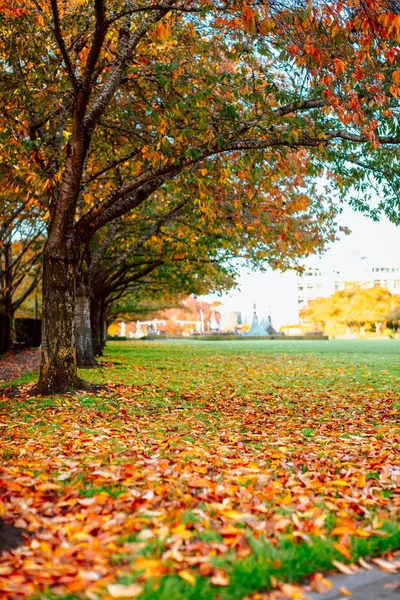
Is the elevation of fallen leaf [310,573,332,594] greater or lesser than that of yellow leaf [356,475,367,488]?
lesser

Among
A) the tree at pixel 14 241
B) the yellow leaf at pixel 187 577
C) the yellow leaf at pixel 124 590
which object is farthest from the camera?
the tree at pixel 14 241

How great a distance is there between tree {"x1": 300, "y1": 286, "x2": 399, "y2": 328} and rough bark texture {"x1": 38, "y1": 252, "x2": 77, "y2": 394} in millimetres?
65326

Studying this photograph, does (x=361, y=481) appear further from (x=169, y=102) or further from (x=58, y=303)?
(x=169, y=102)

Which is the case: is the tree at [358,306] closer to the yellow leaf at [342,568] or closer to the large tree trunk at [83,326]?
the large tree trunk at [83,326]

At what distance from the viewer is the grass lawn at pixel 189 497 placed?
3205 millimetres

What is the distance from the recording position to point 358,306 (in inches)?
2874

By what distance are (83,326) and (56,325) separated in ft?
22.8

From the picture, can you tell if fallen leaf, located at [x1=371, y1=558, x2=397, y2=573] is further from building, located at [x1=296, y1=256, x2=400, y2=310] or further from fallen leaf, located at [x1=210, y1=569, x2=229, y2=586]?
building, located at [x1=296, y1=256, x2=400, y2=310]

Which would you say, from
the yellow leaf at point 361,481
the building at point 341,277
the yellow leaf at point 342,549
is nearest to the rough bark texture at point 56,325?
the yellow leaf at point 361,481

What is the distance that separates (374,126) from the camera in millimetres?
8008

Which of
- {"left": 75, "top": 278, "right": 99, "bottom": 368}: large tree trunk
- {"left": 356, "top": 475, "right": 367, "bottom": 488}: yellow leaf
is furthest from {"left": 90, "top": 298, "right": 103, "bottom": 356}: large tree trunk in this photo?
{"left": 356, "top": 475, "right": 367, "bottom": 488}: yellow leaf

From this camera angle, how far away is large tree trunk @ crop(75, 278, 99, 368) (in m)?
17.2

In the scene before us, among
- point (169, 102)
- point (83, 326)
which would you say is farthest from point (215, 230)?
point (169, 102)

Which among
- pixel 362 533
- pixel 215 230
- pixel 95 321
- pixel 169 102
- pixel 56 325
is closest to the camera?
pixel 362 533
